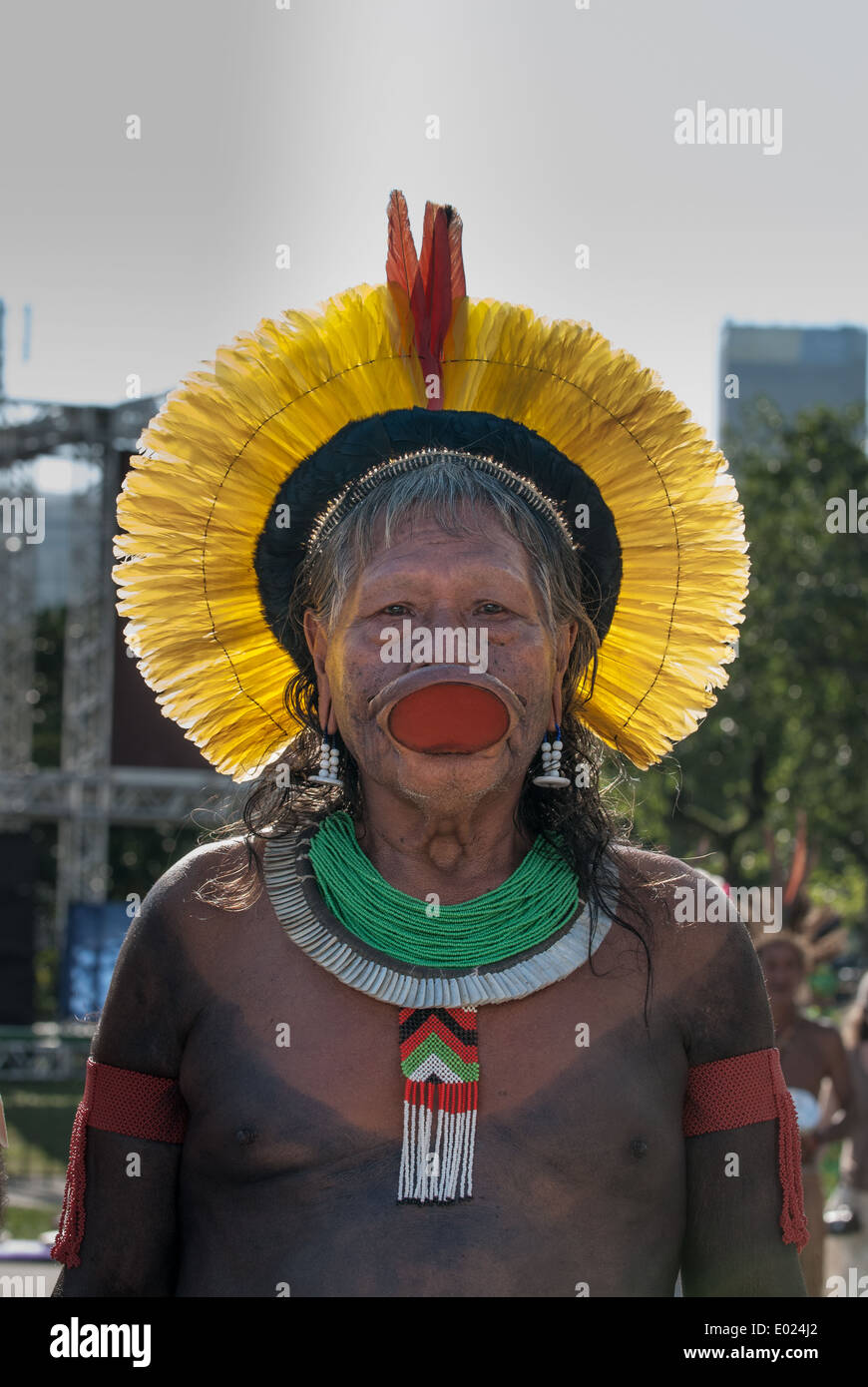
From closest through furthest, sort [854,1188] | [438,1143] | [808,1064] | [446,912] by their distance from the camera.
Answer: [438,1143] → [446,912] → [808,1064] → [854,1188]

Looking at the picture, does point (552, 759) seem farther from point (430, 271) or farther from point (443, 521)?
point (430, 271)

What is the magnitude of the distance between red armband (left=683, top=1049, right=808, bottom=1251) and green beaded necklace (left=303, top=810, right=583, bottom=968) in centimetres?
34

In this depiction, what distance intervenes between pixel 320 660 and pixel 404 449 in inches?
15.3

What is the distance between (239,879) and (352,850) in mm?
193

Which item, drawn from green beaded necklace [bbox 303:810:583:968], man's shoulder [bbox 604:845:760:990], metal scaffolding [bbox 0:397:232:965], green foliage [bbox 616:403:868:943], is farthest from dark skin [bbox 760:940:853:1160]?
green foliage [bbox 616:403:868:943]

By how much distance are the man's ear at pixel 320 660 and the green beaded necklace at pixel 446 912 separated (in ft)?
0.69

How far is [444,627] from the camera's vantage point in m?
2.46

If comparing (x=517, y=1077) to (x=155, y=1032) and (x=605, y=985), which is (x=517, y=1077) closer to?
(x=605, y=985)

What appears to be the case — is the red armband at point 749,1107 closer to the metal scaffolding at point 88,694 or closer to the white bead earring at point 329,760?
the white bead earring at point 329,760

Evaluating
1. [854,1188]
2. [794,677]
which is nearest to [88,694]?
[794,677]

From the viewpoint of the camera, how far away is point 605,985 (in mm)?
2533

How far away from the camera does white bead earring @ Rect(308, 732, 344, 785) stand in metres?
2.66

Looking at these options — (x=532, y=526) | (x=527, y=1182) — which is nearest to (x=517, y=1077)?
(x=527, y=1182)

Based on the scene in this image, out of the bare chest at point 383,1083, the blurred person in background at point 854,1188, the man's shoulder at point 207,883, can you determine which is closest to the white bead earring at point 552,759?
the bare chest at point 383,1083
